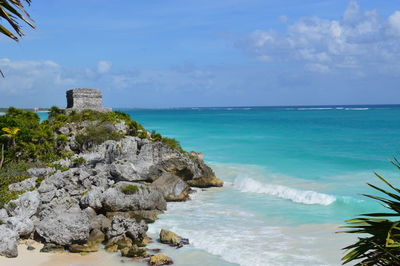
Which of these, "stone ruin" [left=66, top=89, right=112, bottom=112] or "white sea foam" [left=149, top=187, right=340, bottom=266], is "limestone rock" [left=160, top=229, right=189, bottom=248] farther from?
"stone ruin" [left=66, top=89, right=112, bottom=112]

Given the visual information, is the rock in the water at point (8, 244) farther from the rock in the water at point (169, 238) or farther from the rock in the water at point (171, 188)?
the rock in the water at point (171, 188)

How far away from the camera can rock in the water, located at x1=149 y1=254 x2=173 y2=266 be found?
1040cm

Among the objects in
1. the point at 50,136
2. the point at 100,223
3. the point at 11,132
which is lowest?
the point at 100,223

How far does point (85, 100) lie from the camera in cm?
2777

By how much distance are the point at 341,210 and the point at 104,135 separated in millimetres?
12833

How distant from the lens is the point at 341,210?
647 inches

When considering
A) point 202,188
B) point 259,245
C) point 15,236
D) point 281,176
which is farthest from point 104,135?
point 259,245

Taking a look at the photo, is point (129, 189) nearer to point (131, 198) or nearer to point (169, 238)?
point (131, 198)

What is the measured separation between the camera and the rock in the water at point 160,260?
409 inches

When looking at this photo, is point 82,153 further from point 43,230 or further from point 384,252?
point 384,252

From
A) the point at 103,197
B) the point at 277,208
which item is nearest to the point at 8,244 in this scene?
the point at 103,197

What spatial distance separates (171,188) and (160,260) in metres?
7.37

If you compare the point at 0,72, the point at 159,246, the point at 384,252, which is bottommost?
the point at 159,246

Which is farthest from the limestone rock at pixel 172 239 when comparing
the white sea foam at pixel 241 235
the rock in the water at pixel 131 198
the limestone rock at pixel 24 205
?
the limestone rock at pixel 24 205
